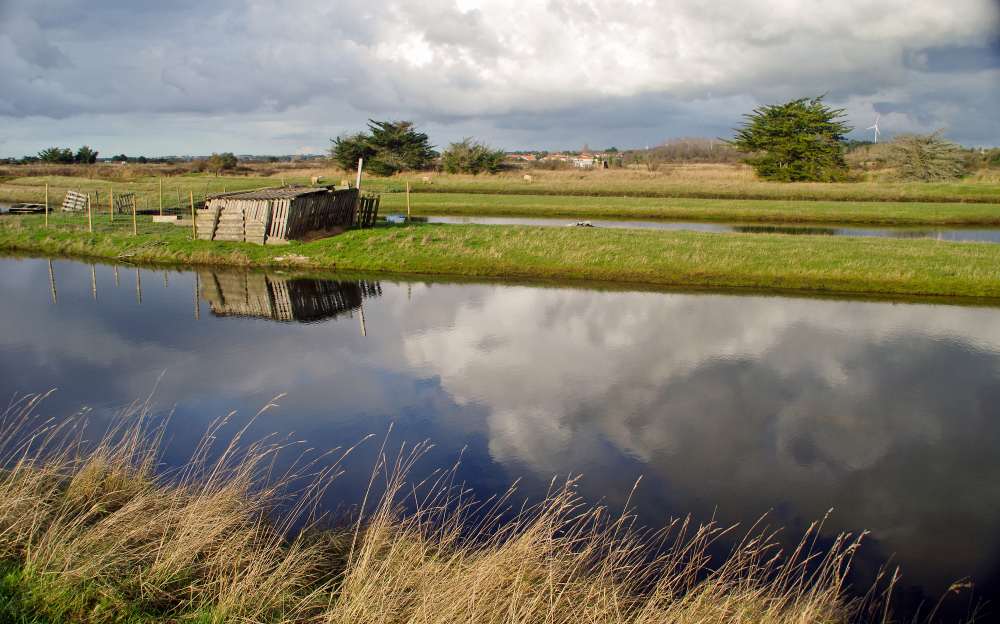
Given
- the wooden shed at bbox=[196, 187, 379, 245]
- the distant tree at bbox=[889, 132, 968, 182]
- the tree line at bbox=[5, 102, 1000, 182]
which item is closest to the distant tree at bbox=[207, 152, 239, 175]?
the tree line at bbox=[5, 102, 1000, 182]

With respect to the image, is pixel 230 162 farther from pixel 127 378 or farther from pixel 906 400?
pixel 906 400

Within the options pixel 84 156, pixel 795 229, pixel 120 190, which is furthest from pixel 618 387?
pixel 84 156

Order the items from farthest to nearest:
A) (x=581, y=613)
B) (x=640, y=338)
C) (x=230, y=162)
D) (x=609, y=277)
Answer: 1. (x=230, y=162)
2. (x=609, y=277)
3. (x=640, y=338)
4. (x=581, y=613)

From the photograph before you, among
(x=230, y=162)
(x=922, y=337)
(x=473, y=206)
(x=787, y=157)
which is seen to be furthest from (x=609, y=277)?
(x=230, y=162)

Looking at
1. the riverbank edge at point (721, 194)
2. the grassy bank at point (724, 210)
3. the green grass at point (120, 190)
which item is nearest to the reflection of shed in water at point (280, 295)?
the green grass at point (120, 190)

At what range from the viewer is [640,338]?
1825cm

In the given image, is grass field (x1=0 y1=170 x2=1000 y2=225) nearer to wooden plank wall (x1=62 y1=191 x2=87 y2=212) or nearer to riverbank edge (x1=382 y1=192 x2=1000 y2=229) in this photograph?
riverbank edge (x1=382 y1=192 x2=1000 y2=229)

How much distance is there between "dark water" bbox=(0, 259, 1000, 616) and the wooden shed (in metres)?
8.33

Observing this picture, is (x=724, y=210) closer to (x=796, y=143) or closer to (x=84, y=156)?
(x=796, y=143)

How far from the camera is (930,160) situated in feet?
230

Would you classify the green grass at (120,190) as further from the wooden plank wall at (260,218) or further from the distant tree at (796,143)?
the distant tree at (796,143)

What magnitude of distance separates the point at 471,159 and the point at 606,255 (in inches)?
2099

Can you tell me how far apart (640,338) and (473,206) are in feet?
110

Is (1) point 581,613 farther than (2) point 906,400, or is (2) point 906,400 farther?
(2) point 906,400
